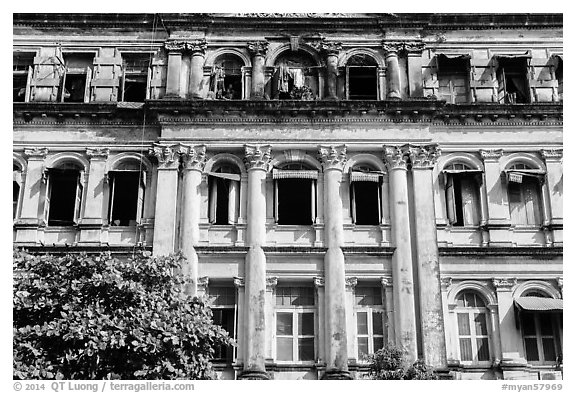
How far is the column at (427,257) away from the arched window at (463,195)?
0.72 meters

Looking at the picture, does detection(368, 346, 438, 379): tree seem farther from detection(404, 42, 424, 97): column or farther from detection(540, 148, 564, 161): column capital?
detection(404, 42, 424, 97): column

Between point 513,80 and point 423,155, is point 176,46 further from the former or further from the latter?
point 513,80

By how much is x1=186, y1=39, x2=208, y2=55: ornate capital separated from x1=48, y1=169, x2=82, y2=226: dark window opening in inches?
198

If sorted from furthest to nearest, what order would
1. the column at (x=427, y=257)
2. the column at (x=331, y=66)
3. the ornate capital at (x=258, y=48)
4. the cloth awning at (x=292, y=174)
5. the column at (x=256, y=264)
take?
the ornate capital at (x=258, y=48) < the column at (x=331, y=66) < the cloth awning at (x=292, y=174) < the column at (x=427, y=257) < the column at (x=256, y=264)

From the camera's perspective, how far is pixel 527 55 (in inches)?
905

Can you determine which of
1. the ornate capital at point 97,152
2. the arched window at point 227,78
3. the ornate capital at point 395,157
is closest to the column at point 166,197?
the ornate capital at point 97,152

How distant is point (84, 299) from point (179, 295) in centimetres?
221

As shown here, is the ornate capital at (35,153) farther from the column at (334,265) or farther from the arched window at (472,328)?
the arched window at (472,328)

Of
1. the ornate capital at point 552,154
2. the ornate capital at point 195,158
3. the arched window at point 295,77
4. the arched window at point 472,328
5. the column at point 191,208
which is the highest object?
the arched window at point 295,77

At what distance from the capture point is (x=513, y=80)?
2317 centimetres

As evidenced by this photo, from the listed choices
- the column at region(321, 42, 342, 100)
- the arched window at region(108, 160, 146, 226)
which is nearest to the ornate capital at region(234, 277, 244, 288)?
the arched window at region(108, 160, 146, 226)

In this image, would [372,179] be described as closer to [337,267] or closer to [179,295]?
[337,267]

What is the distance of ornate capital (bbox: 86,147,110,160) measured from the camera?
21969mm

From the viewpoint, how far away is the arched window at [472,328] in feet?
66.3
